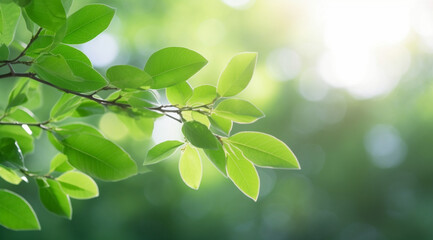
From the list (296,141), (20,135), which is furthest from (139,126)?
(296,141)

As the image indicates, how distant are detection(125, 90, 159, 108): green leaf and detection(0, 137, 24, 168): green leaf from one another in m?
0.15

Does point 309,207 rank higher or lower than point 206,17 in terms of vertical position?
lower

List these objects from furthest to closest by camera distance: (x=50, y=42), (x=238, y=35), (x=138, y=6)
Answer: (x=238, y=35) → (x=138, y=6) → (x=50, y=42)

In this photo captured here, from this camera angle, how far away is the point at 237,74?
0.54m

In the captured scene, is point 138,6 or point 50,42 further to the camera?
point 138,6

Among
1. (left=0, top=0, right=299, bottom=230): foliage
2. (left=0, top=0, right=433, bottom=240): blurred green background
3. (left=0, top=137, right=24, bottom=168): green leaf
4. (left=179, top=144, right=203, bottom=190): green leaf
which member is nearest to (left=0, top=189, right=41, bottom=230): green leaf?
(left=0, top=0, right=299, bottom=230): foliage

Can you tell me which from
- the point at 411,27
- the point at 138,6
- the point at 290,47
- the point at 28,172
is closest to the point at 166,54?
the point at 28,172

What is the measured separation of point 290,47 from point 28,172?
6.80 meters

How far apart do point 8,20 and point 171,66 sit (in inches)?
7.2

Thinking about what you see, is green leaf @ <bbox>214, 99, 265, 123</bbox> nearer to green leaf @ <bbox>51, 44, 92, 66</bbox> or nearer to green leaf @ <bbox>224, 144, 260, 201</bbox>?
green leaf @ <bbox>224, 144, 260, 201</bbox>

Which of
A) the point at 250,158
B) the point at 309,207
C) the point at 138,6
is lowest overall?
the point at 309,207

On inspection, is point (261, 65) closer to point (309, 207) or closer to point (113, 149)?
point (309, 207)

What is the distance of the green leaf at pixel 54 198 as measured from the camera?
61 centimetres

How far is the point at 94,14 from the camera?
0.51 metres
